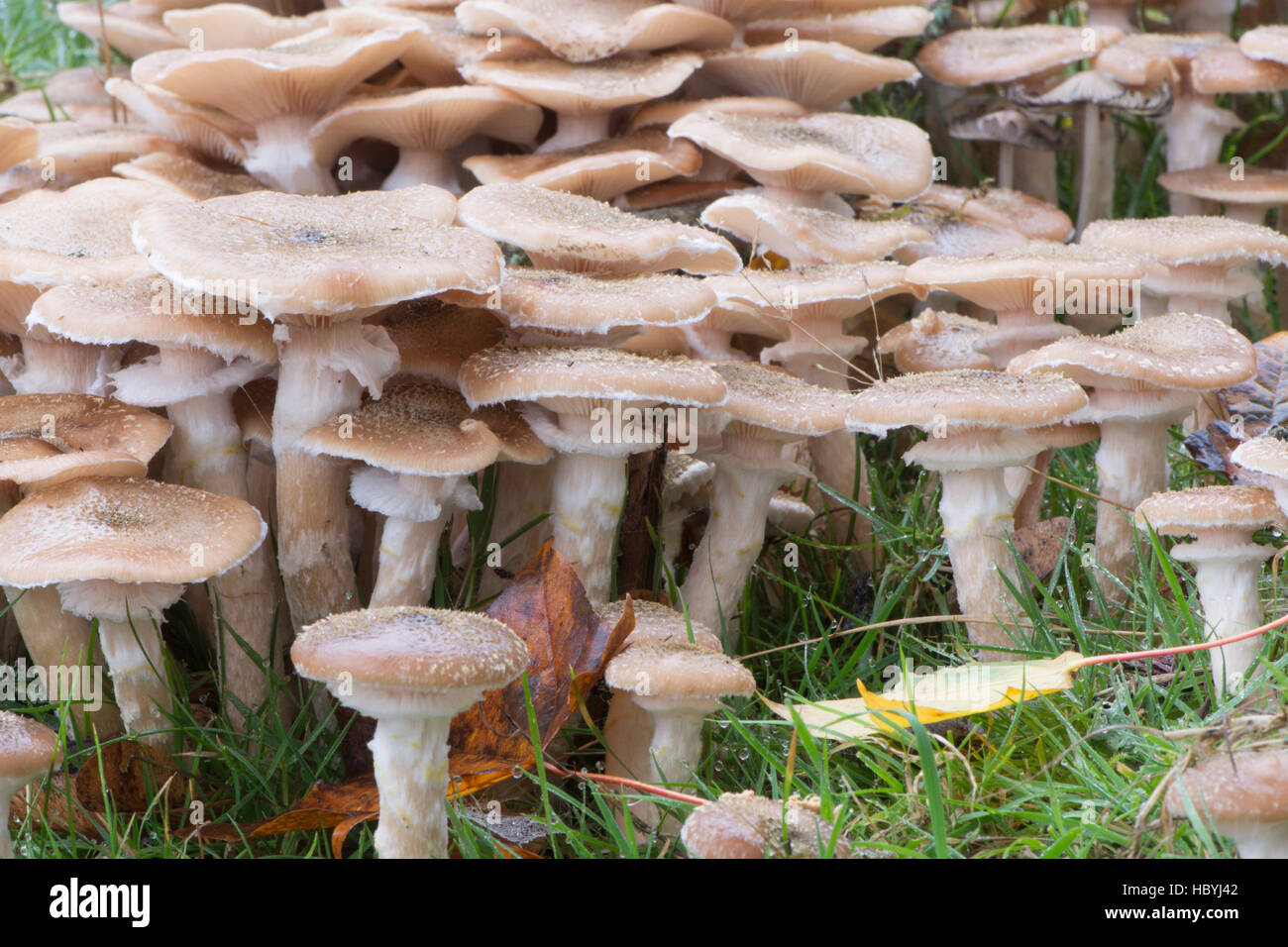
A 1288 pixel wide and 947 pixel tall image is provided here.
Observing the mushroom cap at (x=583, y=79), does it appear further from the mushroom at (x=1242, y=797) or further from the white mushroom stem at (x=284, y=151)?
the mushroom at (x=1242, y=797)

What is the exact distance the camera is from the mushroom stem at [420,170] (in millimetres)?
4684

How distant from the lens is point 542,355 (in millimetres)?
3154

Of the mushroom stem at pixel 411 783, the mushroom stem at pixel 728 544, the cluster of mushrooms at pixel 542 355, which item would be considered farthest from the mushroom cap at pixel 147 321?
the mushroom stem at pixel 728 544

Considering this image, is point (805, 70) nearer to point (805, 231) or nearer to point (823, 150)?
point (823, 150)

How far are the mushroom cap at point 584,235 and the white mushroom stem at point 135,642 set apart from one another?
1281 mm

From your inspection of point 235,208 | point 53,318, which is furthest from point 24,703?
point 235,208

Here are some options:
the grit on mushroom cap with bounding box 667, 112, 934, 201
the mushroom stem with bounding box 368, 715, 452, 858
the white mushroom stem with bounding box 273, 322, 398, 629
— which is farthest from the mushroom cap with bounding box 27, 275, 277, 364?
the grit on mushroom cap with bounding box 667, 112, 934, 201

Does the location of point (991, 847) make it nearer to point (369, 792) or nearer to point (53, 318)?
point (369, 792)

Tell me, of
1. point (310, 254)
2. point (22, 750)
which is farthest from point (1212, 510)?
point (22, 750)

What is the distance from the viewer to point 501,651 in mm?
2498

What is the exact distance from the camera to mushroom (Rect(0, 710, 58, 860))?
8.61 ft

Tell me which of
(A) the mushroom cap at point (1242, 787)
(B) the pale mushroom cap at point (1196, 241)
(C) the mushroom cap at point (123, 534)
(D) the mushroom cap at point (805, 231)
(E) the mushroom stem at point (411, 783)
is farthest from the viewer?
(D) the mushroom cap at point (805, 231)

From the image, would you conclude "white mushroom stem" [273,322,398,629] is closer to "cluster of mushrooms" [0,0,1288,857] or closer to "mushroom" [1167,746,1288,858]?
"cluster of mushrooms" [0,0,1288,857]
